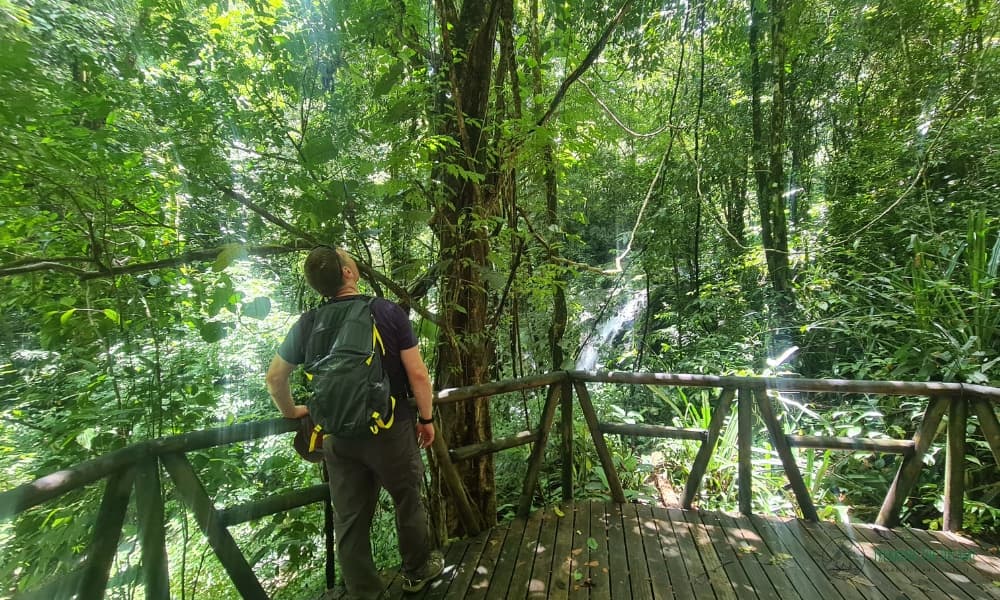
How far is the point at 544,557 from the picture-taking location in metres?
2.11

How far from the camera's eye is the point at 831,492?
3.30m

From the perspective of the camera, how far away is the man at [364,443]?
1662 millimetres

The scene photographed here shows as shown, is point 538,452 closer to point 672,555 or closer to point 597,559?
point 597,559

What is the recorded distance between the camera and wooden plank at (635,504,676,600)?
6.09 ft

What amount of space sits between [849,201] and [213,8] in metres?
6.50

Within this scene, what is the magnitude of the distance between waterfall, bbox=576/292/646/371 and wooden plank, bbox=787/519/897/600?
577cm

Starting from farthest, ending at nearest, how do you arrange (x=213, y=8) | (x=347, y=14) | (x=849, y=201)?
(x=849, y=201) < (x=213, y=8) < (x=347, y=14)

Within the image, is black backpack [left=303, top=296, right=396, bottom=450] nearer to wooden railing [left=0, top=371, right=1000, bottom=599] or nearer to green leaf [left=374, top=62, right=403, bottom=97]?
wooden railing [left=0, top=371, right=1000, bottom=599]

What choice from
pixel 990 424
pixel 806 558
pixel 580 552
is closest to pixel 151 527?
pixel 580 552

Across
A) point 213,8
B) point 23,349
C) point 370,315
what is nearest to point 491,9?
point 213,8

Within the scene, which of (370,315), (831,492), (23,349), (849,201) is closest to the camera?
(370,315)

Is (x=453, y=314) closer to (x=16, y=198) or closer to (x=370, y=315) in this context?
(x=370, y=315)

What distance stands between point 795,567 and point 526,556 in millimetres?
1351

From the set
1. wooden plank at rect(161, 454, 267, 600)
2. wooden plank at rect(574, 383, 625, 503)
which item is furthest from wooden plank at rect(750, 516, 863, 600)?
wooden plank at rect(161, 454, 267, 600)
